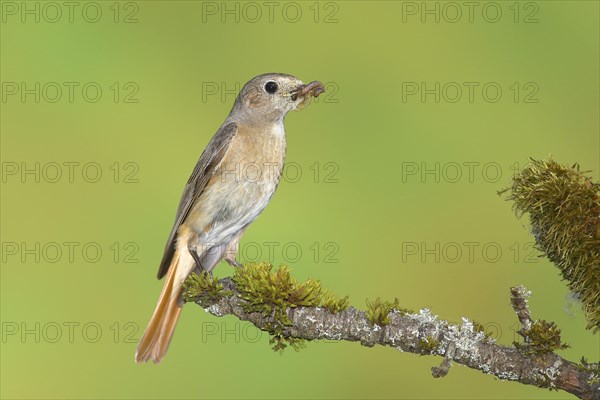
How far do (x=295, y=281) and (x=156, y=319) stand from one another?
1468 millimetres

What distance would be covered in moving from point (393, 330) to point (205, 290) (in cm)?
83

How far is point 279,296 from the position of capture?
2893mm

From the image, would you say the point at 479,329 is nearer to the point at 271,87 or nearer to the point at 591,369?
the point at 591,369

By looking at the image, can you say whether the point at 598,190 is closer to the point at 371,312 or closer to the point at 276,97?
the point at 371,312

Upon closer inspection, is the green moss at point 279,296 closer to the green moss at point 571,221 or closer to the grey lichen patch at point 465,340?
the grey lichen patch at point 465,340

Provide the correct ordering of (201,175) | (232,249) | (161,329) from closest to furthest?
(161,329) < (201,175) < (232,249)

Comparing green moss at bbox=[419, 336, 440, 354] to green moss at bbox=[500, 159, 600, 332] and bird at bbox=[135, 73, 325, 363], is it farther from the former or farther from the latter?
bird at bbox=[135, 73, 325, 363]

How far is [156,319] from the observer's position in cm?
417

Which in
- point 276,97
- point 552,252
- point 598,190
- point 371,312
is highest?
point 276,97

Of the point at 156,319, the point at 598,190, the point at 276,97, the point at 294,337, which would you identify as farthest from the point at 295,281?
the point at 276,97

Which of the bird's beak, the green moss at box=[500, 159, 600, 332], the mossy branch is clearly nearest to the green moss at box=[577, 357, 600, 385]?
the mossy branch

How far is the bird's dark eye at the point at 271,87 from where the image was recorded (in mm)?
4457

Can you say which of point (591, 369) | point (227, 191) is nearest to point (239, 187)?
point (227, 191)

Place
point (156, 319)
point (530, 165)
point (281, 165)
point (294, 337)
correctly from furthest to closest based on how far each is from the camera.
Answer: point (281, 165), point (156, 319), point (294, 337), point (530, 165)
